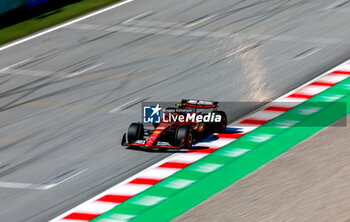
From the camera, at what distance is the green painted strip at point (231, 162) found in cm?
1151

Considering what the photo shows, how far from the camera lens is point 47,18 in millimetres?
24125

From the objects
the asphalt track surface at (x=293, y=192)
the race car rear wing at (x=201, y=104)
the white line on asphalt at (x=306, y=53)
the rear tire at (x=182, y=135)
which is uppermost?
the white line on asphalt at (x=306, y=53)

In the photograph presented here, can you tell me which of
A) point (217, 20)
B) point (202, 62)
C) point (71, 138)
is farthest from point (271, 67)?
point (71, 138)

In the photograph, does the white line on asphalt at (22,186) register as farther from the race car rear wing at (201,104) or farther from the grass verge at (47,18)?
the grass verge at (47,18)

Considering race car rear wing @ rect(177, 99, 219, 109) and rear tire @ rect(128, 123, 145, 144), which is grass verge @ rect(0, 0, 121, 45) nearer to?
race car rear wing @ rect(177, 99, 219, 109)

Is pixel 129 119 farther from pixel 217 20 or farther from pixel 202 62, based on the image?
pixel 217 20

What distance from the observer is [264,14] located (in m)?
22.2

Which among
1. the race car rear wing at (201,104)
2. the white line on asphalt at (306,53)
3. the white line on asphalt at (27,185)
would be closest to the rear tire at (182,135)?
the race car rear wing at (201,104)

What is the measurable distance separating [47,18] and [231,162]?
12.9 meters

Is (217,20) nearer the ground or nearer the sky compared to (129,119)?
nearer the sky

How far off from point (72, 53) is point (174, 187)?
9524 mm

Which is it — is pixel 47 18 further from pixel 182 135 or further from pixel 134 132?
pixel 182 135

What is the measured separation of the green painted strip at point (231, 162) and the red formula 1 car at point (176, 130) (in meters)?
0.53

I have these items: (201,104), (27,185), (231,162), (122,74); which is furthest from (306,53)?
(27,185)
